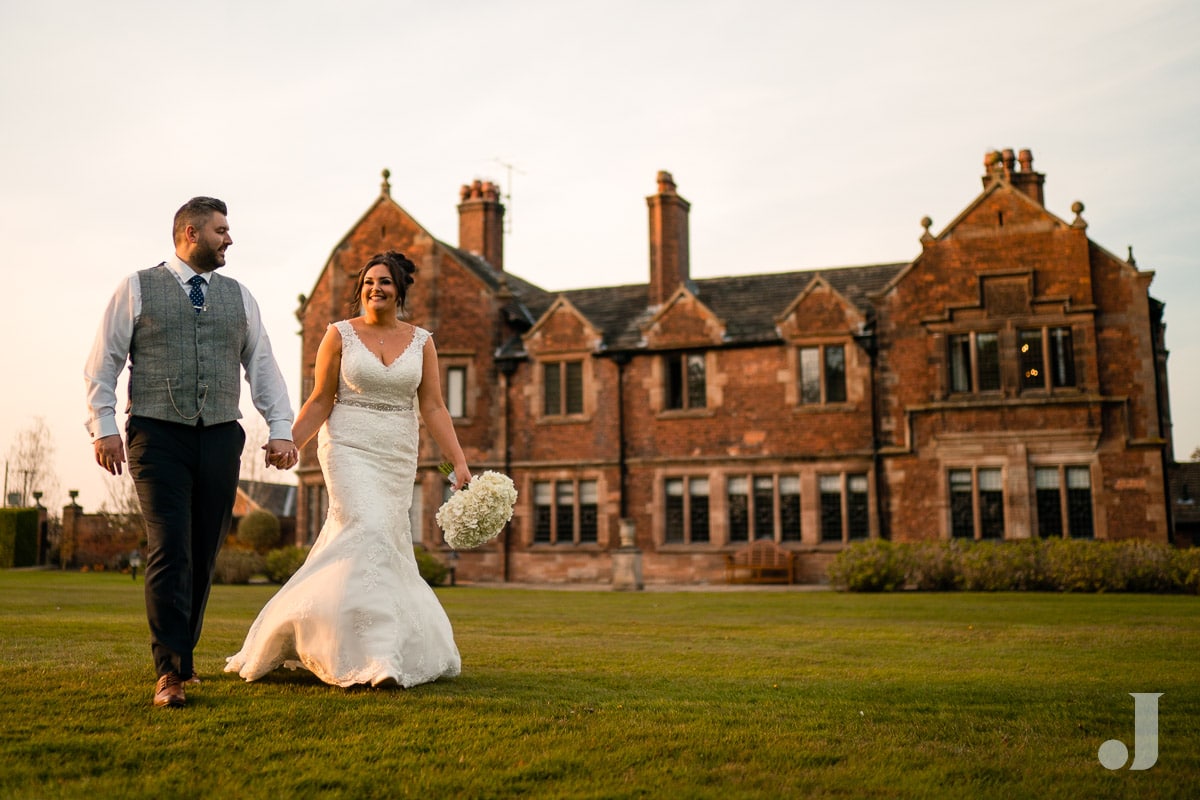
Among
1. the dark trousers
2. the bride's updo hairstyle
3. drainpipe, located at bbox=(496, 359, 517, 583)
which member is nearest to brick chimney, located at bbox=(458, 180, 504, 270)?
drainpipe, located at bbox=(496, 359, 517, 583)

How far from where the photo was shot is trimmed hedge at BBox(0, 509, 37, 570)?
3775 centimetres

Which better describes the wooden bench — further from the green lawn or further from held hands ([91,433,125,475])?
held hands ([91,433,125,475])

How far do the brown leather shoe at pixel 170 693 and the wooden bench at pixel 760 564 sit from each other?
2294 cm

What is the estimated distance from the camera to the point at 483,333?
3136cm

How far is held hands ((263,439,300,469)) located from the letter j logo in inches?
173

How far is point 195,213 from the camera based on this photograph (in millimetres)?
6457

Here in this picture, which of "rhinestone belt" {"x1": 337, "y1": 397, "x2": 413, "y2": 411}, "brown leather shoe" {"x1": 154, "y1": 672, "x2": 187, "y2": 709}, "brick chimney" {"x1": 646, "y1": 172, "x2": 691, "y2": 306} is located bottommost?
"brown leather shoe" {"x1": 154, "y1": 672, "x2": 187, "y2": 709}

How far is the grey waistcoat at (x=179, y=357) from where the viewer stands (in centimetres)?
614

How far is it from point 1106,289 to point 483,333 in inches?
619

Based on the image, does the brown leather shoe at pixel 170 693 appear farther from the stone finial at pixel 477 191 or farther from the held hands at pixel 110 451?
the stone finial at pixel 477 191

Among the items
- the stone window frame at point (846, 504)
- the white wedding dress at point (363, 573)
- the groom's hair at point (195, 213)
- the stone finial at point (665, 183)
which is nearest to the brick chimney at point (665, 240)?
the stone finial at point (665, 183)

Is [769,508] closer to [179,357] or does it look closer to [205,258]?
[205,258]

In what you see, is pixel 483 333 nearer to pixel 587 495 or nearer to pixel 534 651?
pixel 587 495

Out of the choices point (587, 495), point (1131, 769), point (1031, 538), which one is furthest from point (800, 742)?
point (587, 495)
